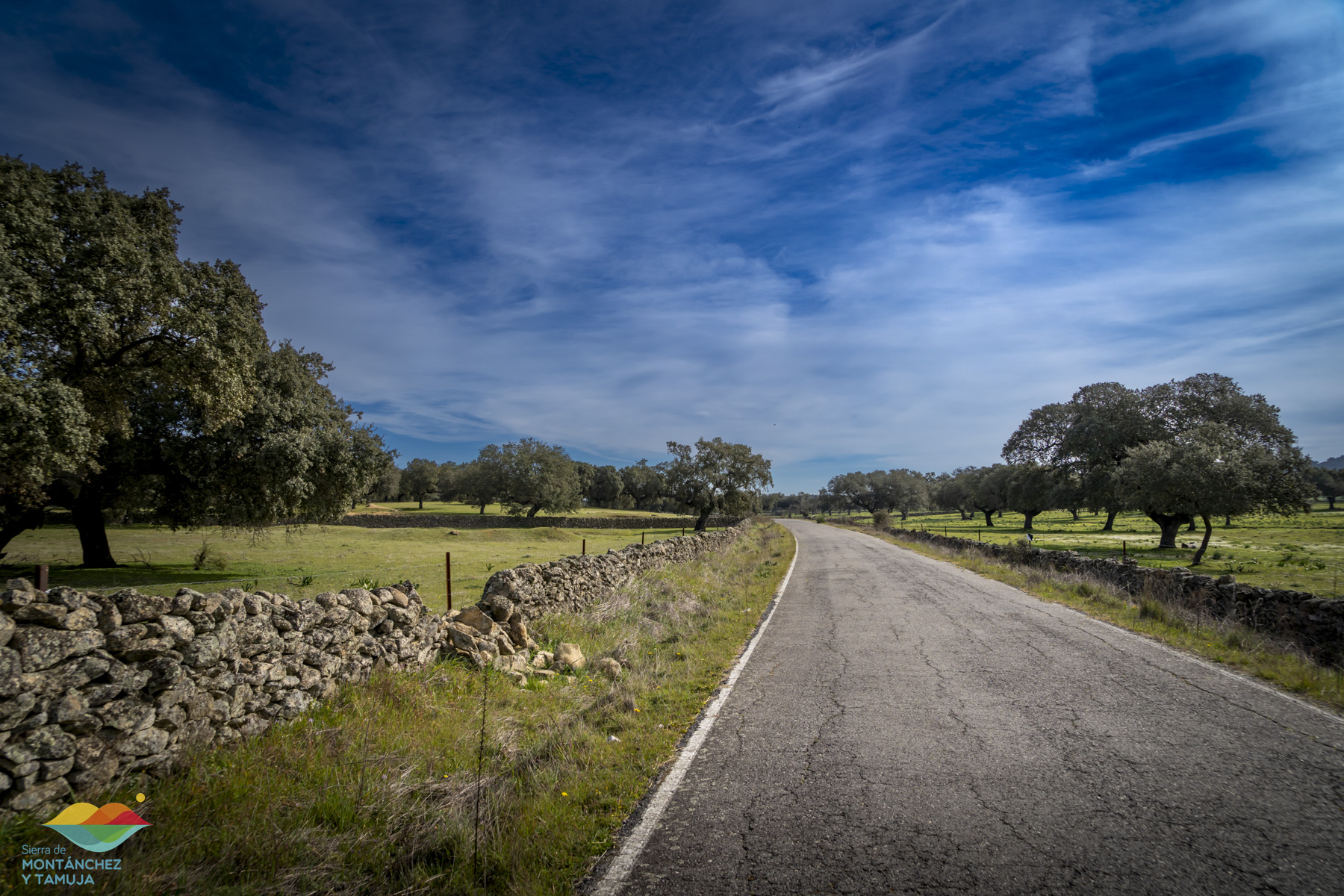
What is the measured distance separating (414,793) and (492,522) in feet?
169

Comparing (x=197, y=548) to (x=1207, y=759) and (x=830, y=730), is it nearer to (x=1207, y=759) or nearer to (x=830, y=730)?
(x=830, y=730)

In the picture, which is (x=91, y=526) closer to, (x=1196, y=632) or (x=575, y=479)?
(x=1196, y=632)

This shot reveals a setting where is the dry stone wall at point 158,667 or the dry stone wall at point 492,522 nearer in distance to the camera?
the dry stone wall at point 158,667

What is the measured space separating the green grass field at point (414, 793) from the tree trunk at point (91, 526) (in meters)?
19.4

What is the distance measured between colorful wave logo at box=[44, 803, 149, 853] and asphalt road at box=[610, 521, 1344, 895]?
3244 millimetres

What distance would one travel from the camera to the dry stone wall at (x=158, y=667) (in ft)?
11.6

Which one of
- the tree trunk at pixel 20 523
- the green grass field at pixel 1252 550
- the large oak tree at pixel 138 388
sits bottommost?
the green grass field at pixel 1252 550

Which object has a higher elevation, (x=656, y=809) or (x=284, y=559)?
(x=656, y=809)

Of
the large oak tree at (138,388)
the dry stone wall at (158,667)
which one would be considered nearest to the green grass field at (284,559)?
the large oak tree at (138,388)

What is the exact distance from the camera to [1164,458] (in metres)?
26.4

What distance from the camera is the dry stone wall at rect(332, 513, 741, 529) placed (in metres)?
47.5

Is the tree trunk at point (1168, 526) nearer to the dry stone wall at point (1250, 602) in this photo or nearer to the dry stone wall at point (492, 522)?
the dry stone wall at point (1250, 602)

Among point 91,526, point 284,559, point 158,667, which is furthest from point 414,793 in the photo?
point 284,559

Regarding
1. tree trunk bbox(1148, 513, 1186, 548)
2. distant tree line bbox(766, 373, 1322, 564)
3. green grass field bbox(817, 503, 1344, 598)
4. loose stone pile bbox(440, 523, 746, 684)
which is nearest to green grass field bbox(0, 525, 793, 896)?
loose stone pile bbox(440, 523, 746, 684)
